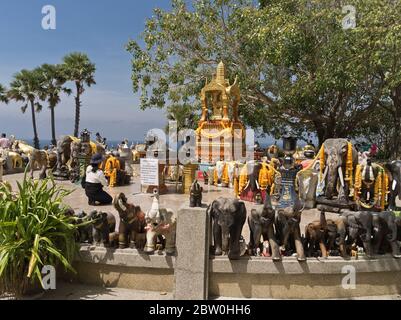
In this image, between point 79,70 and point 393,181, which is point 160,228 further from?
point 79,70

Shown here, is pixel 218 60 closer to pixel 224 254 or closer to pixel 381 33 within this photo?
pixel 381 33

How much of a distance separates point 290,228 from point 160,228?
180cm

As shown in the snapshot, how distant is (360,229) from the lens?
4.89 m

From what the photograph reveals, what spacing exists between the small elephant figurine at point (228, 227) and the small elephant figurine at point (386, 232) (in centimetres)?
190

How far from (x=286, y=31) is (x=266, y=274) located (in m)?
15.2

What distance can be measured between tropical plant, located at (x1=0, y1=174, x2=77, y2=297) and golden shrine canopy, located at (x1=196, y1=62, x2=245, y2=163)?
13.3 meters

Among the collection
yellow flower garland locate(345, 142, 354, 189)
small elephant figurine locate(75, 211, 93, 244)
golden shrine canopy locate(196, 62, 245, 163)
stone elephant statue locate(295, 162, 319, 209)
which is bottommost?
small elephant figurine locate(75, 211, 93, 244)

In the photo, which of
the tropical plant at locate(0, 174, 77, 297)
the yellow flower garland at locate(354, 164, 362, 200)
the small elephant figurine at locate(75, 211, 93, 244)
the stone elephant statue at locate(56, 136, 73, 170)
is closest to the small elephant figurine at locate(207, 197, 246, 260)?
the small elephant figurine at locate(75, 211, 93, 244)

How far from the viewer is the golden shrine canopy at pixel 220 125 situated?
60.6 feet

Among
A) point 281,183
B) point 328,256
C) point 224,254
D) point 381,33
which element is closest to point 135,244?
point 224,254

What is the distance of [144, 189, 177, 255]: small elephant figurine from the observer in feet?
15.9

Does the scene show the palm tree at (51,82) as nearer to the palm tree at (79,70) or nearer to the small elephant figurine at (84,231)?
the palm tree at (79,70)

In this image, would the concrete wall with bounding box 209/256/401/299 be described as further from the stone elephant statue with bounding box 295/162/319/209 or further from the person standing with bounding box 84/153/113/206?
the person standing with bounding box 84/153/113/206
